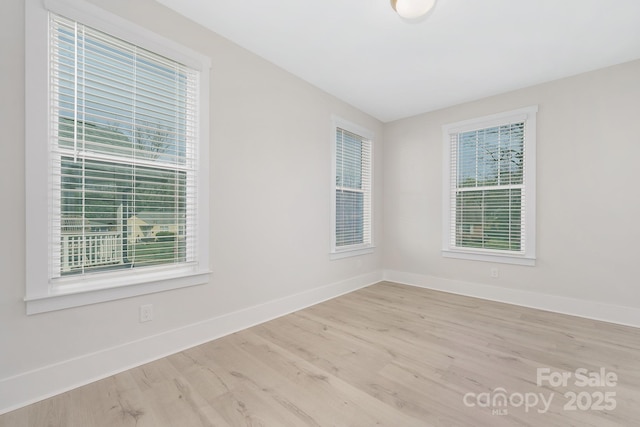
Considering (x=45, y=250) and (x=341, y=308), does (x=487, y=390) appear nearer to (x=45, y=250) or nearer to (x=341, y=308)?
(x=341, y=308)

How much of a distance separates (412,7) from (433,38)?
66 cm

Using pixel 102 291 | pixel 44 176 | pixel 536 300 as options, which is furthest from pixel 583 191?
pixel 44 176

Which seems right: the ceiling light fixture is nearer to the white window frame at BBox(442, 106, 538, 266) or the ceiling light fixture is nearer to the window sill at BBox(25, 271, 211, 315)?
the white window frame at BBox(442, 106, 538, 266)

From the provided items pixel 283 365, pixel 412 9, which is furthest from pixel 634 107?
pixel 283 365

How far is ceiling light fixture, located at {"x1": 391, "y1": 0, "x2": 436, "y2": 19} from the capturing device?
193 cm

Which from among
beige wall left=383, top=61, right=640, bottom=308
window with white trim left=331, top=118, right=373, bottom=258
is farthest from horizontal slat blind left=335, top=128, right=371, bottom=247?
beige wall left=383, top=61, right=640, bottom=308

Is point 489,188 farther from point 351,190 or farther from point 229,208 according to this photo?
point 229,208

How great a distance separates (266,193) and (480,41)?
2.51 m

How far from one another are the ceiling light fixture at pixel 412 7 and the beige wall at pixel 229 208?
1.47 metres

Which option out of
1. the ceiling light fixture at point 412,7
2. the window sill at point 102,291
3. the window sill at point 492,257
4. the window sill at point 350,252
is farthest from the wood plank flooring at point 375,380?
the ceiling light fixture at point 412,7

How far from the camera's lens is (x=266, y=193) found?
2.92 m

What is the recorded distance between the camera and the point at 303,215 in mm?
3357

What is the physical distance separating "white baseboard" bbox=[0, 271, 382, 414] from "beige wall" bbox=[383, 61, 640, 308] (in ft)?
9.57

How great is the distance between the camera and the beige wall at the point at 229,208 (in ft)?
5.19
